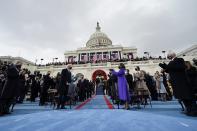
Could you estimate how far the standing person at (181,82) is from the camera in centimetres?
410

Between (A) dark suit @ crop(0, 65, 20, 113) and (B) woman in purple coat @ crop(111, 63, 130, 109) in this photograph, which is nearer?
(A) dark suit @ crop(0, 65, 20, 113)

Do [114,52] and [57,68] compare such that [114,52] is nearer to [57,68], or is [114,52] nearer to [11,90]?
[57,68]

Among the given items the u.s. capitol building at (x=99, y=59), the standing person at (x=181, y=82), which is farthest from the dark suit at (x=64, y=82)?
the u.s. capitol building at (x=99, y=59)

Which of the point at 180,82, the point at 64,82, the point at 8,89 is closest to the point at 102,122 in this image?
the point at 180,82

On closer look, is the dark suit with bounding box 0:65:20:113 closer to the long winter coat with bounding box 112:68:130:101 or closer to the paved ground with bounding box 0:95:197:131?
the paved ground with bounding box 0:95:197:131

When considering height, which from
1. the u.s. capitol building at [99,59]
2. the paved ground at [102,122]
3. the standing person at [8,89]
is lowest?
the paved ground at [102,122]

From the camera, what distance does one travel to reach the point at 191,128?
2.66m

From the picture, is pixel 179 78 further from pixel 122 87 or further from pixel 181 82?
pixel 122 87

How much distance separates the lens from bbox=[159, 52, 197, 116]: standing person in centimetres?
410

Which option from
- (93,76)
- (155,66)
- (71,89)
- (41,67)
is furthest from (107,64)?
(71,89)

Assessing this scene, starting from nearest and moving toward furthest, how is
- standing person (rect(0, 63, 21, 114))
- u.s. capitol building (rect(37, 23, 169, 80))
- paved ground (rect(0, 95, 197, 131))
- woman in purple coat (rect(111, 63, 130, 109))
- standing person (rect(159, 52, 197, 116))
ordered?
paved ground (rect(0, 95, 197, 131)), standing person (rect(159, 52, 197, 116)), standing person (rect(0, 63, 21, 114)), woman in purple coat (rect(111, 63, 130, 109)), u.s. capitol building (rect(37, 23, 169, 80))

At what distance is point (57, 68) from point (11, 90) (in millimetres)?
27460

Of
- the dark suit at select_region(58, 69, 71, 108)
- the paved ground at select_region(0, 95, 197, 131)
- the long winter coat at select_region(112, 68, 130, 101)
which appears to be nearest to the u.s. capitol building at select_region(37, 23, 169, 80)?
the dark suit at select_region(58, 69, 71, 108)

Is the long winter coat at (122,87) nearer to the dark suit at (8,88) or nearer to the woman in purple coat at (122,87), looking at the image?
the woman in purple coat at (122,87)
